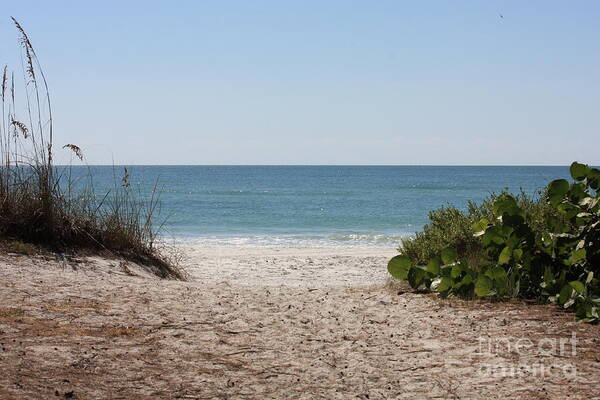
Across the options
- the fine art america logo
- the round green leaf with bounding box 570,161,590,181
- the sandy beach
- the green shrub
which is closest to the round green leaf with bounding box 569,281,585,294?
the sandy beach

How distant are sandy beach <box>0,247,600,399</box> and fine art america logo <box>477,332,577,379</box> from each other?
1 cm

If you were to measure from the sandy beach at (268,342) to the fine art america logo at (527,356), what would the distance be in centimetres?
1

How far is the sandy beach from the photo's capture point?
410 centimetres

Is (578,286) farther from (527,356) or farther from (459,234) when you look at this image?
(459,234)

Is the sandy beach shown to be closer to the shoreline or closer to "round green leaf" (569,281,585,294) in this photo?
"round green leaf" (569,281,585,294)

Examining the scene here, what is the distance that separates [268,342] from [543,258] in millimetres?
2763

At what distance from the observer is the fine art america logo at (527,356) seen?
14.3ft

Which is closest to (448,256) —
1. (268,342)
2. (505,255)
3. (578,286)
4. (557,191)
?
(505,255)

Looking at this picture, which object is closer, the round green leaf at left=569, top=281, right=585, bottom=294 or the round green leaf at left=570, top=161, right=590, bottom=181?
the round green leaf at left=569, top=281, right=585, bottom=294

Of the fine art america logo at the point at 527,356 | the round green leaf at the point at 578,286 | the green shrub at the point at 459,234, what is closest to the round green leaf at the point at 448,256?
the green shrub at the point at 459,234

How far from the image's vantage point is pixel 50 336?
15.9ft

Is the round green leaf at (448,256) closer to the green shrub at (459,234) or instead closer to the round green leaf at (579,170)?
the green shrub at (459,234)

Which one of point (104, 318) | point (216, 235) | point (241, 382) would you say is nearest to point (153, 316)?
point (104, 318)

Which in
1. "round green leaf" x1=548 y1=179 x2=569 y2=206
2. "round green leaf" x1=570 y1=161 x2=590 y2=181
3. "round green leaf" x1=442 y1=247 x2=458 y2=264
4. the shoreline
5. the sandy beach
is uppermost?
"round green leaf" x1=570 y1=161 x2=590 y2=181
